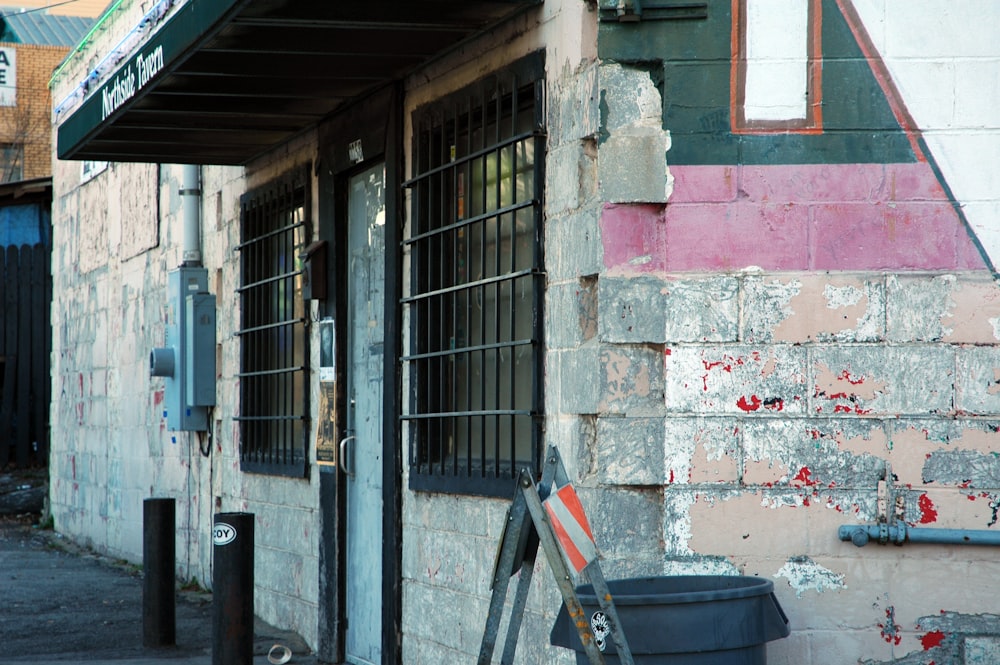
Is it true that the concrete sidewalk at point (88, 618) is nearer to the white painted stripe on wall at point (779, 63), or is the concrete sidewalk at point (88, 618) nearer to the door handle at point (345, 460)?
the door handle at point (345, 460)

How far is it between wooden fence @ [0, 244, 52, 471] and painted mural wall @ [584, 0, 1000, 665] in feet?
53.8

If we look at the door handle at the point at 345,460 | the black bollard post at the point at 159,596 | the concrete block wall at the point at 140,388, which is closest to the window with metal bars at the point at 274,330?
the concrete block wall at the point at 140,388

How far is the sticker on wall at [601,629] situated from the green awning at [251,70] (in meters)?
2.79

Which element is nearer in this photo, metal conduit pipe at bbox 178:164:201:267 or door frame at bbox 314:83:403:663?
door frame at bbox 314:83:403:663

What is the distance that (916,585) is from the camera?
512 cm

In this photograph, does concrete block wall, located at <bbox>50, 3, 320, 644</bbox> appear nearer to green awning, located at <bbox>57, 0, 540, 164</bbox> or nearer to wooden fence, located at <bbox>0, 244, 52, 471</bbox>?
green awning, located at <bbox>57, 0, 540, 164</bbox>

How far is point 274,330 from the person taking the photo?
31.7ft

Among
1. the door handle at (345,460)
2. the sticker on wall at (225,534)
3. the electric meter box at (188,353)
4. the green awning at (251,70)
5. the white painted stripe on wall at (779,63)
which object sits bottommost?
the sticker on wall at (225,534)

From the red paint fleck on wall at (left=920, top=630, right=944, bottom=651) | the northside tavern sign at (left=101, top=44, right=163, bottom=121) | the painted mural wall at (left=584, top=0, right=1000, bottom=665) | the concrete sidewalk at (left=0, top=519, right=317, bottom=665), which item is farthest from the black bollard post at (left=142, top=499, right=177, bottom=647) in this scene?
the red paint fleck on wall at (left=920, top=630, right=944, bottom=651)

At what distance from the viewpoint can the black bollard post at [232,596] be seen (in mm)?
7324

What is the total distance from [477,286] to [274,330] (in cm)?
358

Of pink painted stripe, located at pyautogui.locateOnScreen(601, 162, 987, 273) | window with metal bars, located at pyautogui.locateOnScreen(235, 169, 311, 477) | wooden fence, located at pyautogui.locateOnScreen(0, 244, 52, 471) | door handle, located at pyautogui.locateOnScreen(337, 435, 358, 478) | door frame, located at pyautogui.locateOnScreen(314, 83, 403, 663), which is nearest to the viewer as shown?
pink painted stripe, located at pyautogui.locateOnScreen(601, 162, 987, 273)

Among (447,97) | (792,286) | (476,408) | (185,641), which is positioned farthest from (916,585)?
(185,641)

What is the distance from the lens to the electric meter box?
10.8 metres
